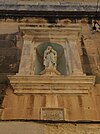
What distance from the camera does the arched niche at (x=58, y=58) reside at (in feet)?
25.9

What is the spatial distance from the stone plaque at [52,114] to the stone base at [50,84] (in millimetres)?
556

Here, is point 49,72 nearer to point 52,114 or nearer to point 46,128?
point 52,114

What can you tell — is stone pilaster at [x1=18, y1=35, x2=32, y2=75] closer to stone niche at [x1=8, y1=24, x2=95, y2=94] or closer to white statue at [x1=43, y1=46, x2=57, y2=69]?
stone niche at [x1=8, y1=24, x2=95, y2=94]

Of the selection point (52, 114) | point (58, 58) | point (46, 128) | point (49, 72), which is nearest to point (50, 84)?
point (49, 72)

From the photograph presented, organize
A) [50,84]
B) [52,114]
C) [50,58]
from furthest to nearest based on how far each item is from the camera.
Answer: [50,58] < [50,84] < [52,114]

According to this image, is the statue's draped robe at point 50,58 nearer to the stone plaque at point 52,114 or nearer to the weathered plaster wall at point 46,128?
the stone plaque at point 52,114

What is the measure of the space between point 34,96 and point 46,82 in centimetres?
41

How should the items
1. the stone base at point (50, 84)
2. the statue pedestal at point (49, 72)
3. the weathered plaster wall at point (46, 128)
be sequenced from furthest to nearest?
the statue pedestal at point (49, 72) → the stone base at point (50, 84) → the weathered plaster wall at point (46, 128)

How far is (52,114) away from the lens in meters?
6.04

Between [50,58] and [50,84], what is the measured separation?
45.1 inches

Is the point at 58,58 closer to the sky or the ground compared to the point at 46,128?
closer to the sky

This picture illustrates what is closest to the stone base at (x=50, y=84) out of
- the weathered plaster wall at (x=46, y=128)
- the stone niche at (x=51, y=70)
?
the stone niche at (x=51, y=70)

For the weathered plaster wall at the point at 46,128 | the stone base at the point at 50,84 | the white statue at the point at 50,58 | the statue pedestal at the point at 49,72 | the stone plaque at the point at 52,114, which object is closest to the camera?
the weathered plaster wall at the point at 46,128

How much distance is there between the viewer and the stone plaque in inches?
235
